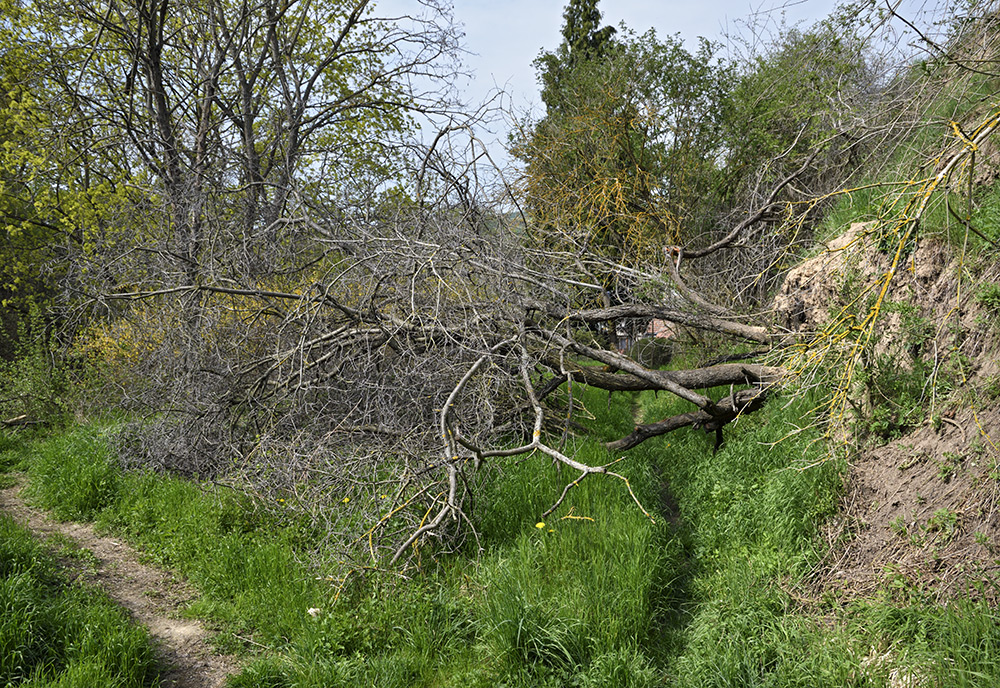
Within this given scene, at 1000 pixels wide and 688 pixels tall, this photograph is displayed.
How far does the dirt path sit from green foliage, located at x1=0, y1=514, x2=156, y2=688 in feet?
0.56

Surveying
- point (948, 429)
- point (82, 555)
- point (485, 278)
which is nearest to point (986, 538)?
point (948, 429)

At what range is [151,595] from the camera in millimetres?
4902

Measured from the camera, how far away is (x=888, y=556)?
12.6 ft

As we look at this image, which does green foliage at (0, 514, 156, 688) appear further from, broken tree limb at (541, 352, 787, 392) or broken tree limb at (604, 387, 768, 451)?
broken tree limb at (604, 387, 768, 451)

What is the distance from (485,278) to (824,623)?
162 inches

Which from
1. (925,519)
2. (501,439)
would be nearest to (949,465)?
(925,519)

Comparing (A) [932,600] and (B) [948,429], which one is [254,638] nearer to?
(A) [932,600]

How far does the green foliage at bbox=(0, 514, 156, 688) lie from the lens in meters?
3.55

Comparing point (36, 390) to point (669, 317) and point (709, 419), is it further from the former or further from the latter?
point (709, 419)

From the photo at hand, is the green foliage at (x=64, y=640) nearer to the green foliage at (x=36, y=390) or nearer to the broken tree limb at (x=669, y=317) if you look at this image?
the broken tree limb at (x=669, y=317)

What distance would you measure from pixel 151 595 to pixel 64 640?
42.8 inches

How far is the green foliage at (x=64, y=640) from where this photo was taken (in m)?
3.55

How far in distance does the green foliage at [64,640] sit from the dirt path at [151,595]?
0.56 feet

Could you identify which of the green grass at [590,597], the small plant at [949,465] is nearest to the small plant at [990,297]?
the small plant at [949,465]
